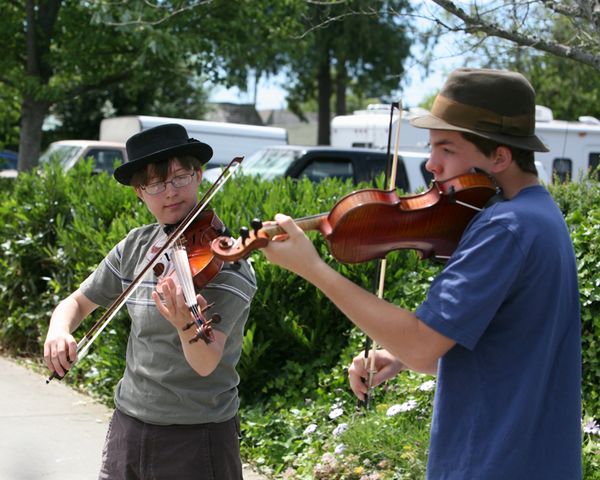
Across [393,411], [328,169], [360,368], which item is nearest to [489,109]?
[360,368]

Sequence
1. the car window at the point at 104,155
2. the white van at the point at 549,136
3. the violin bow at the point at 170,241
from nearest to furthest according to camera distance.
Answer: the violin bow at the point at 170,241 < the car window at the point at 104,155 < the white van at the point at 549,136

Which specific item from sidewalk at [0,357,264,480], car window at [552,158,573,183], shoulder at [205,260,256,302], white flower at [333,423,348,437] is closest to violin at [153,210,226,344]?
shoulder at [205,260,256,302]

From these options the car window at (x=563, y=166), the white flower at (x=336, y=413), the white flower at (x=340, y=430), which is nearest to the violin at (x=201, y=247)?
the white flower at (x=340, y=430)

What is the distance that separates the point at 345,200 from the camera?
193 centimetres

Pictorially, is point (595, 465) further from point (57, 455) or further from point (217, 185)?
point (57, 455)

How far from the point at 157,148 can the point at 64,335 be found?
0.62m

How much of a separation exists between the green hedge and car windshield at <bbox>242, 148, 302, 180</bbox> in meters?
4.04

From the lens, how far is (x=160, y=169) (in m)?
2.76

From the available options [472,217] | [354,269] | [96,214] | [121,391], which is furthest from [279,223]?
[96,214]

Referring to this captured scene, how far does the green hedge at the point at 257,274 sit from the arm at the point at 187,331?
95.7 inches

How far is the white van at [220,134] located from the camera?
15617 millimetres

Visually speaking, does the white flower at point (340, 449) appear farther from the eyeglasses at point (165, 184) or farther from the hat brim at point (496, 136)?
the hat brim at point (496, 136)

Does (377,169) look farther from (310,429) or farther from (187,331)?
(187,331)

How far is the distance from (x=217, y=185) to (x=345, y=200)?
65 centimetres
